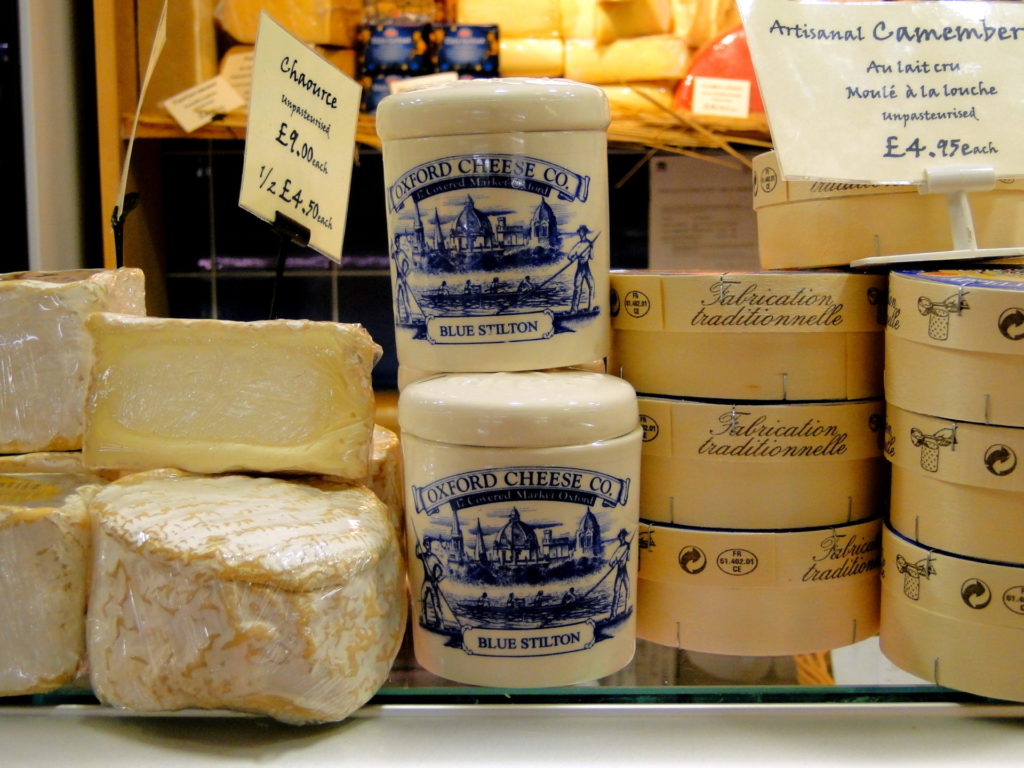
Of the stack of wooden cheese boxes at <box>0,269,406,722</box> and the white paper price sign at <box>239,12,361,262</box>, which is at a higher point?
the white paper price sign at <box>239,12,361,262</box>

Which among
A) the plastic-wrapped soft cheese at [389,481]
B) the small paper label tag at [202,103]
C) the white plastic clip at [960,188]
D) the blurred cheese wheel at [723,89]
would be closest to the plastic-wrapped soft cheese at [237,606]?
the plastic-wrapped soft cheese at [389,481]

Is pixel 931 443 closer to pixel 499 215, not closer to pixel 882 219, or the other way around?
pixel 882 219

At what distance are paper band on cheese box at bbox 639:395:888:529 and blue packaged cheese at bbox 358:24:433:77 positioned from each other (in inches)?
47.7

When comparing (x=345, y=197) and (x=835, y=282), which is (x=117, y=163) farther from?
(x=835, y=282)

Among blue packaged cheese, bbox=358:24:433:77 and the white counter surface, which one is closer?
the white counter surface

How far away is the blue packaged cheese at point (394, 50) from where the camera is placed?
1765 mm

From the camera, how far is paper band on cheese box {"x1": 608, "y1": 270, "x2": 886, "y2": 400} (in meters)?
0.72

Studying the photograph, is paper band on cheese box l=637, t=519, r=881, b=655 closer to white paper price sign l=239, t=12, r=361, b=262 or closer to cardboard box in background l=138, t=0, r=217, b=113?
white paper price sign l=239, t=12, r=361, b=262

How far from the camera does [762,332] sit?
2.36 ft

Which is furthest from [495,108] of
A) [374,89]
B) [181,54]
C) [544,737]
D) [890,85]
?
[181,54]

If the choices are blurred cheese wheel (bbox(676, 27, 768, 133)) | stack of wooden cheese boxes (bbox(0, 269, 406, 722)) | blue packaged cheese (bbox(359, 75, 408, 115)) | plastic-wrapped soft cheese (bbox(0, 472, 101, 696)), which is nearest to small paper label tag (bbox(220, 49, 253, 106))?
blue packaged cheese (bbox(359, 75, 408, 115))

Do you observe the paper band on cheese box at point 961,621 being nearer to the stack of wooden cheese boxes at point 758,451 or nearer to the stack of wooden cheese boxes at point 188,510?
the stack of wooden cheese boxes at point 758,451

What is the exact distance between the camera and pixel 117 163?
1.65 metres

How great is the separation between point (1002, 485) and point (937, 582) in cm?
8
